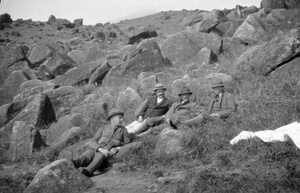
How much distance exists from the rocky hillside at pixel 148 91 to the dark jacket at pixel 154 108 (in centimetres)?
80

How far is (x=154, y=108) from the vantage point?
8.48 m

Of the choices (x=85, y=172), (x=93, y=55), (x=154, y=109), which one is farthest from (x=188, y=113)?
(x=93, y=55)

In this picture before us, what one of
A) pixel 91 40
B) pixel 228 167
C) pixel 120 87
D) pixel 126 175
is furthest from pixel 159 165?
pixel 91 40

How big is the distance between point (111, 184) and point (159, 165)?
93 centimetres

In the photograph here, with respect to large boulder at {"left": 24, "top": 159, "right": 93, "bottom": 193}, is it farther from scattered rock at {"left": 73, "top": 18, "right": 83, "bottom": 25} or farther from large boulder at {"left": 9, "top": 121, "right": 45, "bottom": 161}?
scattered rock at {"left": 73, "top": 18, "right": 83, "bottom": 25}

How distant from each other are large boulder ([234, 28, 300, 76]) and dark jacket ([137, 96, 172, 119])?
3.02 meters

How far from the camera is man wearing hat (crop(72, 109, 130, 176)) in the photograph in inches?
220

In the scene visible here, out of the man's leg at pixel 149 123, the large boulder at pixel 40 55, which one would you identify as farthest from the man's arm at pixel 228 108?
the large boulder at pixel 40 55

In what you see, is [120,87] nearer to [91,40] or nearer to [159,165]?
[159,165]

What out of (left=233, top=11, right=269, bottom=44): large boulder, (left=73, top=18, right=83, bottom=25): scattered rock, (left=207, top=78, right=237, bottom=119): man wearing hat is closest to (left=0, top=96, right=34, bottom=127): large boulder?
(left=207, top=78, right=237, bottom=119): man wearing hat

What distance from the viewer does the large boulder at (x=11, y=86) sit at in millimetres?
14883

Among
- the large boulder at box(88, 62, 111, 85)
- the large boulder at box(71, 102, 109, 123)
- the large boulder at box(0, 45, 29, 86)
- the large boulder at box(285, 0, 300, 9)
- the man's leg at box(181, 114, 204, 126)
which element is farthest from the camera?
the large boulder at box(285, 0, 300, 9)

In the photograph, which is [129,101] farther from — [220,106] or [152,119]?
[220,106]

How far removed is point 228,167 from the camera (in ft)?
14.7
